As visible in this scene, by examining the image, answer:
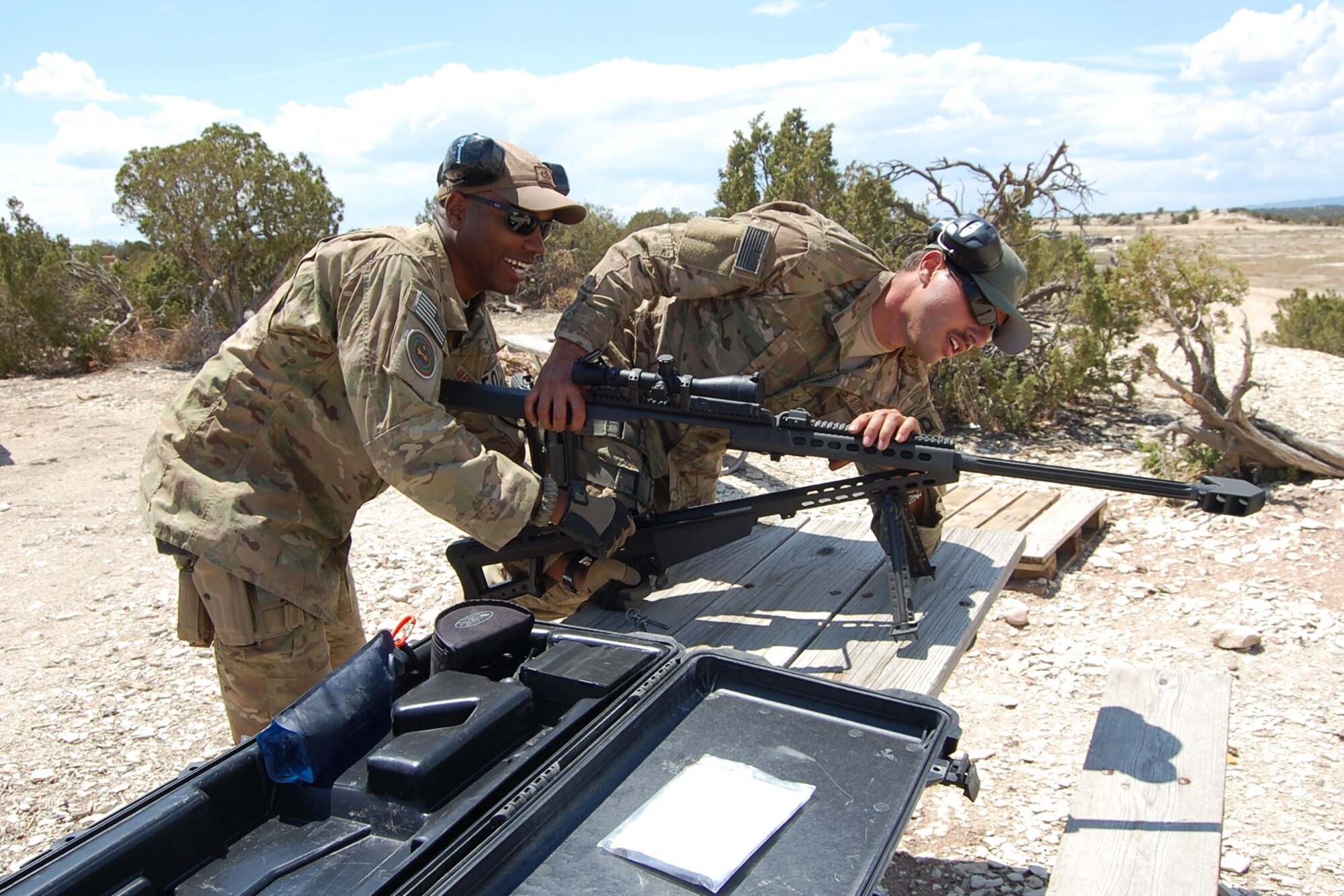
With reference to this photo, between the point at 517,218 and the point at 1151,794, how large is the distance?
2.27 meters

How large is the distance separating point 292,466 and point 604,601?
1.02 meters

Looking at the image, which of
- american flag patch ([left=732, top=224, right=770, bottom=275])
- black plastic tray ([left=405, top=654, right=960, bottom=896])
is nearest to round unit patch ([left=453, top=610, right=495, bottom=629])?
black plastic tray ([left=405, top=654, right=960, bottom=896])

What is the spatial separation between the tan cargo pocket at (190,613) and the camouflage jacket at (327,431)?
0.12 meters

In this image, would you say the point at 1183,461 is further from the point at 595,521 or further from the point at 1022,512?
the point at 595,521

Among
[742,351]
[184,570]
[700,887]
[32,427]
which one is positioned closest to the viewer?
[700,887]

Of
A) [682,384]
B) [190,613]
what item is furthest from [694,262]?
[190,613]

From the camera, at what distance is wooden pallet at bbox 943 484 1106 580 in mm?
4887

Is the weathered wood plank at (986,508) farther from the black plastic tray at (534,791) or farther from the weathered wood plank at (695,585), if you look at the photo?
the black plastic tray at (534,791)

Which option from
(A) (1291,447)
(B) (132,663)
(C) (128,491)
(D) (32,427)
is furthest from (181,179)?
(A) (1291,447)

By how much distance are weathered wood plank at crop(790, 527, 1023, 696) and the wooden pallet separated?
1.36 meters

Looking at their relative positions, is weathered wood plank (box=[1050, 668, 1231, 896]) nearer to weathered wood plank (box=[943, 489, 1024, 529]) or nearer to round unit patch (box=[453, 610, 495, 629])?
round unit patch (box=[453, 610, 495, 629])

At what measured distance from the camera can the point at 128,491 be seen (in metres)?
6.84

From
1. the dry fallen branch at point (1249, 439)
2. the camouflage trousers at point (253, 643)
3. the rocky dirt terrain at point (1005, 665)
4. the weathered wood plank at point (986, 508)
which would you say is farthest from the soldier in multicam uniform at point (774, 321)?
the dry fallen branch at point (1249, 439)

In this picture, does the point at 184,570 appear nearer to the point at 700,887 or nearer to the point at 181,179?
the point at 700,887
